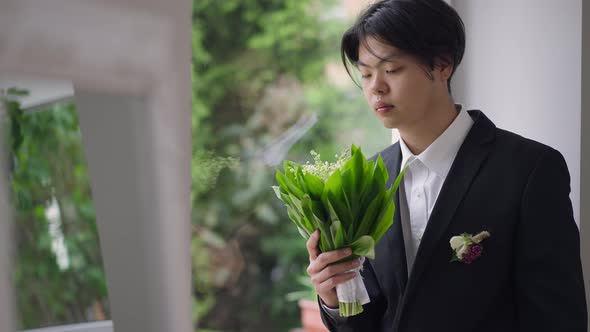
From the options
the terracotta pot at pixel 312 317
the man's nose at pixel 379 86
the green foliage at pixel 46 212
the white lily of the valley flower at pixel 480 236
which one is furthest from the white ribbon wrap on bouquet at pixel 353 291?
the terracotta pot at pixel 312 317

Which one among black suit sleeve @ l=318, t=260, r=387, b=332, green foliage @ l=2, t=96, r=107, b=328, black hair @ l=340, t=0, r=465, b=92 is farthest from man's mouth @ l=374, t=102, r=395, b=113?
green foliage @ l=2, t=96, r=107, b=328

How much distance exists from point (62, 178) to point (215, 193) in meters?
4.32

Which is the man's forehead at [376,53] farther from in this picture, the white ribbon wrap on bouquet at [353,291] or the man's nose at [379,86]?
the white ribbon wrap on bouquet at [353,291]

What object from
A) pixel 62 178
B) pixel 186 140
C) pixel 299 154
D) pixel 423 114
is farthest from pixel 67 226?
pixel 299 154

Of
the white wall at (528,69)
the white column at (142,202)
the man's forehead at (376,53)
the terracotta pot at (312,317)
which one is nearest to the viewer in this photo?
the white column at (142,202)

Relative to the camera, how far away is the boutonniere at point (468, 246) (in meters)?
1.09

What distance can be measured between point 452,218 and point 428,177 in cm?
13

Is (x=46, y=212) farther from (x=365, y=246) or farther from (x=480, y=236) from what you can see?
(x=480, y=236)

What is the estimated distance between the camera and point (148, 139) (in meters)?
0.18

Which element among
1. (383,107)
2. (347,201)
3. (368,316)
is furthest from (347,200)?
(368,316)

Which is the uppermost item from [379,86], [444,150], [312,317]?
[379,86]

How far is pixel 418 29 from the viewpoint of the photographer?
3.70 feet

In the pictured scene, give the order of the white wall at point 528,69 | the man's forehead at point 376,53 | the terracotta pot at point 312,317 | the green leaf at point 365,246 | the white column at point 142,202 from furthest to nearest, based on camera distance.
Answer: the terracotta pot at point 312,317 → the white wall at point 528,69 → the man's forehead at point 376,53 → the green leaf at point 365,246 → the white column at point 142,202

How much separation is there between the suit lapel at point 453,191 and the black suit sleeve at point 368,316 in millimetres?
110
